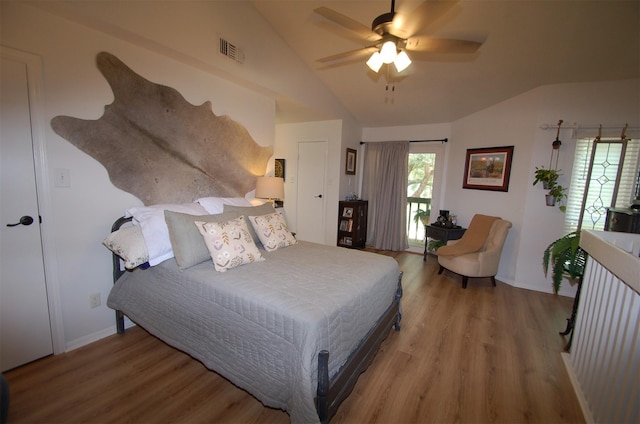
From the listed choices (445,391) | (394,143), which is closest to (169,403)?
(445,391)

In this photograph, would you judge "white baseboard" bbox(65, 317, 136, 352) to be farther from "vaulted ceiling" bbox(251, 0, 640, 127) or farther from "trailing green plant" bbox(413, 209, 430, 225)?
"trailing green plant" bbox(413, 209, 430, 225)

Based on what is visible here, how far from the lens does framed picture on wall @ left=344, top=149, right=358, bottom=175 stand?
496 centimetres

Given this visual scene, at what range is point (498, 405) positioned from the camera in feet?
5.43

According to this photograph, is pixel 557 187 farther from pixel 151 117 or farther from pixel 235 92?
pixel 151 117

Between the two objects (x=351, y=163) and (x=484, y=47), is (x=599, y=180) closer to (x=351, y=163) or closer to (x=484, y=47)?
(x=484, y=47)

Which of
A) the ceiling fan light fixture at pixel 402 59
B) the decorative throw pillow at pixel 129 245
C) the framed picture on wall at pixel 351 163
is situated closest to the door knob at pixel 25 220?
the decorative throw pillow at pixel 129 245

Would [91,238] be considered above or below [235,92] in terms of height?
below

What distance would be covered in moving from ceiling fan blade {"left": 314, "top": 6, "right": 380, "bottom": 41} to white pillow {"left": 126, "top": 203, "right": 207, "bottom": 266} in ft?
6.11

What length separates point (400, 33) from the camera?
180 centimetres

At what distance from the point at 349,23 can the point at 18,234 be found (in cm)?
257

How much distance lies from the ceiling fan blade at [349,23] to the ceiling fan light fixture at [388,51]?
0.11 metres

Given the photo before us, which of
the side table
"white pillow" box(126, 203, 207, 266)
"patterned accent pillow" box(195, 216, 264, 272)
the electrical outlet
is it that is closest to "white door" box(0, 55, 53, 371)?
the electrical outlet

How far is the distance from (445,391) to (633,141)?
3.48m

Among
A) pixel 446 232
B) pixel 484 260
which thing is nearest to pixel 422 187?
pixel 446 232
